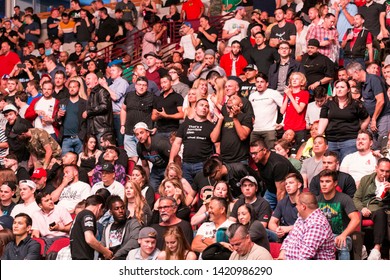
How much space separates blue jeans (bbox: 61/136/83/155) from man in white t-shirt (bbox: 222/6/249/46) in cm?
427

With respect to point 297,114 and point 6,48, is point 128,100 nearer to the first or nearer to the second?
point 297,114

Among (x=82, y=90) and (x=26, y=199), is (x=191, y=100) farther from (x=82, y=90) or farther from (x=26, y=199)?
(x=26, y=199)

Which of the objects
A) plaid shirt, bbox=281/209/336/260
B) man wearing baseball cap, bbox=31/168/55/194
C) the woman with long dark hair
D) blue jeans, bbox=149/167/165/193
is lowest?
man wearing baseball cap, bbox=31/168/55/194

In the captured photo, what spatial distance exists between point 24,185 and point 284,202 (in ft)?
12.2

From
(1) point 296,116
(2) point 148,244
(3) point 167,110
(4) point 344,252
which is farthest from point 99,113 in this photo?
(4) point 344,252

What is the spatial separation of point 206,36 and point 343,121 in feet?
18.8

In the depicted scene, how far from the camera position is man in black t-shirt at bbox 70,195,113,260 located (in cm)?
1193

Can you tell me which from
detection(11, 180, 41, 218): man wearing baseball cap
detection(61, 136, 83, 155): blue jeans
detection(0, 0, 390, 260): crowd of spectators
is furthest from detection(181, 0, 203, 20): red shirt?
detection(11, 180, 41, 218): man wearing baseball cap

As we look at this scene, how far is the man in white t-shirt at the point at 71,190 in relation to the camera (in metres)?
14.2

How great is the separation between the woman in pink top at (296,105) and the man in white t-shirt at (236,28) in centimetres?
412

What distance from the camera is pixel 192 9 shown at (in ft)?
70.7

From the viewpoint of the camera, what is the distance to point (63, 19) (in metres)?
23.7

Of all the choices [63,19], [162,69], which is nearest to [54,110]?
[162,69]

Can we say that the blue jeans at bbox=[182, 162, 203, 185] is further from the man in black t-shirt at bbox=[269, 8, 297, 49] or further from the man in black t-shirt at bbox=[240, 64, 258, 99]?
the man in black t-shirt at bbox=[269, 8, 297, 49]
